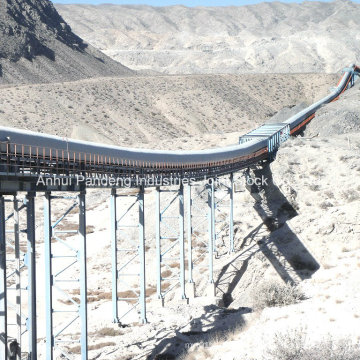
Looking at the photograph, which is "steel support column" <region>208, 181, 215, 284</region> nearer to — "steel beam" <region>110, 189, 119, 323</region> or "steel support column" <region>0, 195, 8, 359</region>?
"steel beam" <region>110, 189, 119, 323</region>

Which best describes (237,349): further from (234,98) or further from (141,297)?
(234,98)

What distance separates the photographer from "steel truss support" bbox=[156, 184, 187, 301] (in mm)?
33500

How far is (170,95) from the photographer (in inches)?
4560

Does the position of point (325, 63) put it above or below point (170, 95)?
above

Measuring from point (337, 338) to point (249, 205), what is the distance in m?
28.5

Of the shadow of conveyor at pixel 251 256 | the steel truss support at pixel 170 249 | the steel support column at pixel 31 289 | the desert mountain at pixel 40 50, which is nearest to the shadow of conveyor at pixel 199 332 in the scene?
the shadow of conveyor at pixel 251 256

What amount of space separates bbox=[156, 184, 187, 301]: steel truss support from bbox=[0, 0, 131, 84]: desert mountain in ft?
240

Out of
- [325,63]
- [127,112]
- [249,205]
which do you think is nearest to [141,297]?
[249,205]

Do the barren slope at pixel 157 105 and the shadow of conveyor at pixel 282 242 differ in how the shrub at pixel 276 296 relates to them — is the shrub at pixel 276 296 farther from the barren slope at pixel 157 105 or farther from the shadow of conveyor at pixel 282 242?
the barren slope at pixel 157 105

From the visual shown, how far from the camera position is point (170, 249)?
43031 millimetres

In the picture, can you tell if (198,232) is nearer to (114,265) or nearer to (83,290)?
(114,265)

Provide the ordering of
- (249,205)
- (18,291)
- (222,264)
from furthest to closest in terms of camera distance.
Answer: (249,205) → (222,264) → (18,291)

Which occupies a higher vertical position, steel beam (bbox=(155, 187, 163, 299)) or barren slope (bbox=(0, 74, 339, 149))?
barren slope (bbox=(0, 74, 339, 149))

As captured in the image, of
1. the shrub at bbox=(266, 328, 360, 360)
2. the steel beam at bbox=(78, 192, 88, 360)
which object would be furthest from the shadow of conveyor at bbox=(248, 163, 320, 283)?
the shrub at bbox=(266, 328, 360, 360)
